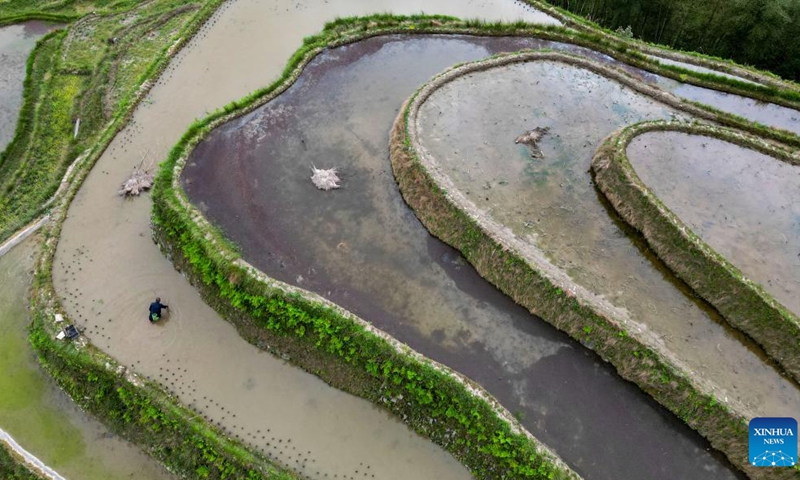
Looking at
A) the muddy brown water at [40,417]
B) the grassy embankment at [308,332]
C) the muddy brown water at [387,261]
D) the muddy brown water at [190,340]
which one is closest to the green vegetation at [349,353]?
the grassy embankment at [308,332]

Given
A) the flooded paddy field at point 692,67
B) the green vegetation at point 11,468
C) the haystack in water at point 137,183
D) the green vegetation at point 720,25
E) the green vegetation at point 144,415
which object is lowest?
the green vegetation at point 11,468

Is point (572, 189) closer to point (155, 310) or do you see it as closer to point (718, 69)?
point (718, 69)

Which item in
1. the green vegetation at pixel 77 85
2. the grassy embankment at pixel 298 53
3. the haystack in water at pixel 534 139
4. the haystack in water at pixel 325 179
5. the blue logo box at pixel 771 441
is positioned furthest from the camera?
the green vegetation at pixel 77 85

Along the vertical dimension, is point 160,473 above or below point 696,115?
below

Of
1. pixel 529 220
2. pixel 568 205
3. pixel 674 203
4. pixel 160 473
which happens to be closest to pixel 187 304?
pixel 160 473

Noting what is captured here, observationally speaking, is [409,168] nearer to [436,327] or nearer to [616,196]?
[436,327]

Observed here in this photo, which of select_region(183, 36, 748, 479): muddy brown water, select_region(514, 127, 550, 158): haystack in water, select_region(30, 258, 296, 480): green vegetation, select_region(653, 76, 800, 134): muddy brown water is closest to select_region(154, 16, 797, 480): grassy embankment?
select_region(183, 36, 748, 479): muddy brown water

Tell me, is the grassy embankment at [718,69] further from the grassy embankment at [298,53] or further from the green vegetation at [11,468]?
the green vegetation at [11,468]

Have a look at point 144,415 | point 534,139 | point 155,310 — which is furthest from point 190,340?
point 534,139
